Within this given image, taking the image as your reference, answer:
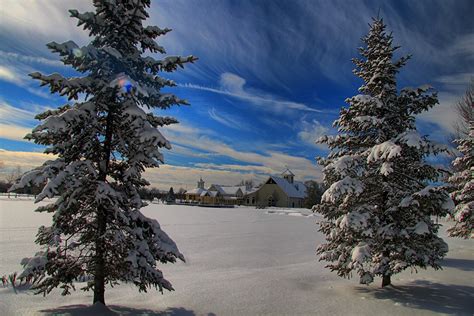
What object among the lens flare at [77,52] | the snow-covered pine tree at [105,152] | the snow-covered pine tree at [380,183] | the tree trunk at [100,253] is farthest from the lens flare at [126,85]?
the snow-covered pine tree at [380,183]

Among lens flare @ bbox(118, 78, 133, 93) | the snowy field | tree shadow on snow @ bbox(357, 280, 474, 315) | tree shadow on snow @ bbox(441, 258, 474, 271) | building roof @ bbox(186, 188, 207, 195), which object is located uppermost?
lens flare @ bbox(118, 78, 133, 93)

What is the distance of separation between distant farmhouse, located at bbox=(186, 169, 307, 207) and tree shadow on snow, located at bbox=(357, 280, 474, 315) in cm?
7254

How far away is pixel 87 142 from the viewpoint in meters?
6.40

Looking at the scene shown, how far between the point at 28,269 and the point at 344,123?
28.6 ft

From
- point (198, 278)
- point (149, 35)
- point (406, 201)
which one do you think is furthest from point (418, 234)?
point (149, 35)

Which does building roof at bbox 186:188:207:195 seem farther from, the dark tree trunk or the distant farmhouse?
the dark tree trunk

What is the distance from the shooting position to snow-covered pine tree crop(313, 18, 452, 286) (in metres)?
8.36

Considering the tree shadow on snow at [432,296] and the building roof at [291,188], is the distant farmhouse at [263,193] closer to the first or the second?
the building roof at [291,188]

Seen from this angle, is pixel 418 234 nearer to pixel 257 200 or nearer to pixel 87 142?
pixel 87 142

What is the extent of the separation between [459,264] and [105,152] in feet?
48.9

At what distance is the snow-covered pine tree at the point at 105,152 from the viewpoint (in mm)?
5969

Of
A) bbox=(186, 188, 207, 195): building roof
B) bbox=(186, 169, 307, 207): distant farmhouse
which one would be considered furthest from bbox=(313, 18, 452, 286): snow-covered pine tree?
bbox=(186, 188, 207, 195): building roof

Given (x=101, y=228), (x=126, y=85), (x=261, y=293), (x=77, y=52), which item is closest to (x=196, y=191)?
(x=261, y=293)

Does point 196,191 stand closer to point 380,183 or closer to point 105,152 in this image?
point 380,183
